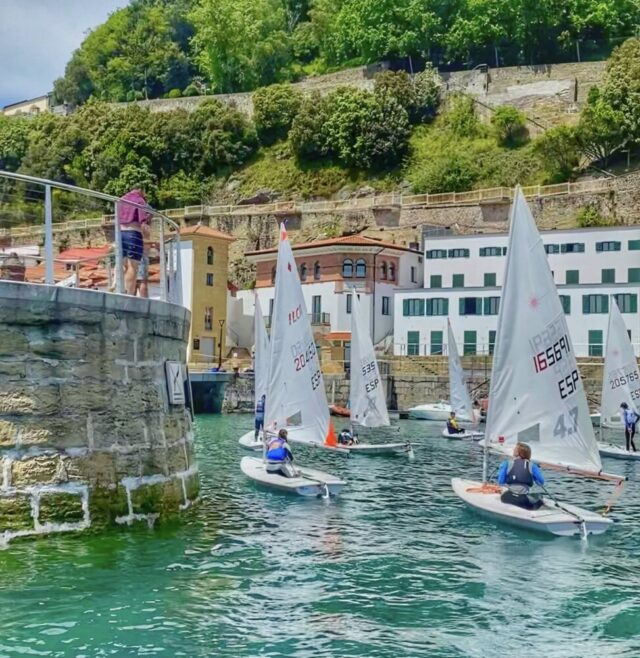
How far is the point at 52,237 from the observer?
15.9 meters

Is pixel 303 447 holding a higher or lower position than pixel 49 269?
lower

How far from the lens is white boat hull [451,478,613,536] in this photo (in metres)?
19.7

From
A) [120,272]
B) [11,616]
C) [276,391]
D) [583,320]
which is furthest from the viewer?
[583,320]

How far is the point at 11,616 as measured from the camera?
1257cm

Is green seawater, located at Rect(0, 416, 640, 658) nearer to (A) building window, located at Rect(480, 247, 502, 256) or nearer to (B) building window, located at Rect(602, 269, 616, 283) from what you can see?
(B) building window, located at Rect(602, 269, 616, 283)

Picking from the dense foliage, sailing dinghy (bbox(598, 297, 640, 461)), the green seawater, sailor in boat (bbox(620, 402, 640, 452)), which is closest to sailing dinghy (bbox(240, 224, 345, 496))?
the green seawater

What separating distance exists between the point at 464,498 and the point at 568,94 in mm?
84260

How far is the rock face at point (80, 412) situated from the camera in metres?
15.0

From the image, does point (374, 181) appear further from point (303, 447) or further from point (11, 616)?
point (11, 616)

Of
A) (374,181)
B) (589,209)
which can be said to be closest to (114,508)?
(589,209)

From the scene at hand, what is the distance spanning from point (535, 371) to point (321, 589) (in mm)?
9715

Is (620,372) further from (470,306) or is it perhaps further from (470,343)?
(470,306)

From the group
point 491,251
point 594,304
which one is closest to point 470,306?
point 491,251

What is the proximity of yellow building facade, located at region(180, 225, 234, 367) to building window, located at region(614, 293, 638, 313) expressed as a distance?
30.0 meters
